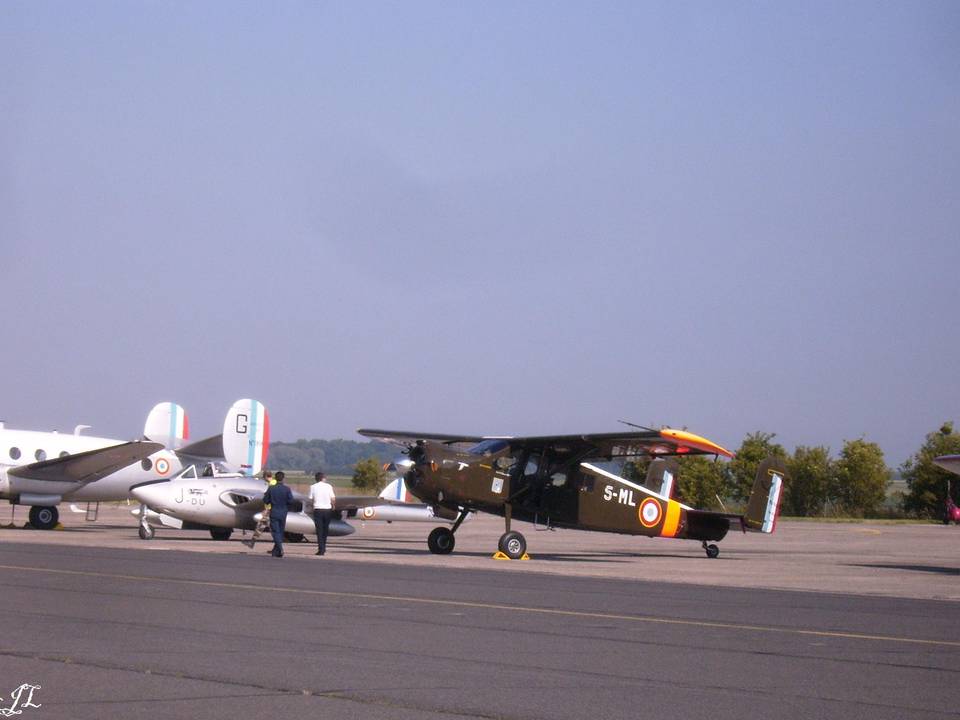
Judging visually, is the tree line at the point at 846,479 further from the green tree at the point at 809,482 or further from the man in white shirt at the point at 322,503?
the man in white shirt at the point at 322,503

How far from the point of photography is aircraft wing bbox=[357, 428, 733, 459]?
24047mm

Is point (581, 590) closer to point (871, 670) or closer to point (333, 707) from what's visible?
point (871, 670)

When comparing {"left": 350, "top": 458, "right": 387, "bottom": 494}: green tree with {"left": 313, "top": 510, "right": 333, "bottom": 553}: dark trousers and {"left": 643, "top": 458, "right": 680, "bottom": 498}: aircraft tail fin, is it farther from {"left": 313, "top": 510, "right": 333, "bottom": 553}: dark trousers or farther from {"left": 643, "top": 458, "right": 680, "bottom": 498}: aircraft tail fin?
{"left": 313, "top": 510, "right": 333, "bottom": 553}: dark trousers

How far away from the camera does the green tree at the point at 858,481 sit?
74.3m

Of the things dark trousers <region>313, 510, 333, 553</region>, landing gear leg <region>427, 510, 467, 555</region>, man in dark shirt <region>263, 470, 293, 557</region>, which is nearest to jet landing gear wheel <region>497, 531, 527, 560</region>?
landing gear leg <region>427, 510, 467, 555</region>

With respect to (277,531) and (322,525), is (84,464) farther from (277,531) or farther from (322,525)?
(277,531)

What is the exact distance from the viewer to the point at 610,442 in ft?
83.3

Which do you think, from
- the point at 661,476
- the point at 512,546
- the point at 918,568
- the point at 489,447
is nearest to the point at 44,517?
the point at 489,447

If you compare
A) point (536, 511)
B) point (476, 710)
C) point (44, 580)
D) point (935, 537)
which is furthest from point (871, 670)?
point (935, 537)

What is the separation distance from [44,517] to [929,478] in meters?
50.8

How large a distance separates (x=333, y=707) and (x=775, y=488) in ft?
78.8

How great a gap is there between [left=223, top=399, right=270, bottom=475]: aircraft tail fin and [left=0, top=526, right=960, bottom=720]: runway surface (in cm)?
1824

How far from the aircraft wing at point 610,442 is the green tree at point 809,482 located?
5073 centimetres

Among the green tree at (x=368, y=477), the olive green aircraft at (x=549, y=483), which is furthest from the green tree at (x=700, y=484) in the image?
the olive green aircraft at (x=549, y=483)
